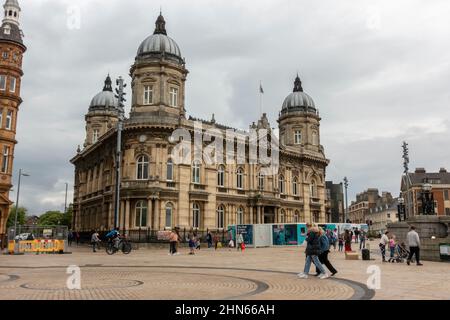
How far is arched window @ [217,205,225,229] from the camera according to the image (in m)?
44.7

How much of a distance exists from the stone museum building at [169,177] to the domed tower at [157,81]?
0.10 metres

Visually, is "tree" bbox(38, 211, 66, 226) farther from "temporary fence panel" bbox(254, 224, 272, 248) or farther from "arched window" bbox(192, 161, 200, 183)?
"temporary fence panel" bbox(254, 224, 272, 248)

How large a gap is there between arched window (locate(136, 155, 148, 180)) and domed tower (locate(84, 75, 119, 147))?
22178 mm

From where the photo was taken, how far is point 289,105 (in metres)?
61.0

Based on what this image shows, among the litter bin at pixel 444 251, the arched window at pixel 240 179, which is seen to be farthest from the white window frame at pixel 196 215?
the litter bin at pixel 444 251

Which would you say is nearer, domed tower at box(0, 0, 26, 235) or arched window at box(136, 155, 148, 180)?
domed tower at box(0, 0, 26, 235)

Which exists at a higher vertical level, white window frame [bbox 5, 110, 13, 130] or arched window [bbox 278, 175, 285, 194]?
white window frame [bbox 5, 110, 13, 130]

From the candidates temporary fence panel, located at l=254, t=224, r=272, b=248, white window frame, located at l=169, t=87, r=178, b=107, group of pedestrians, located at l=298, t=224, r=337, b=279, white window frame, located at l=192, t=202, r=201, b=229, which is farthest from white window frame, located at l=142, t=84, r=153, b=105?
group of pedestrians, located at l=298, t=224, r=337, b=279
